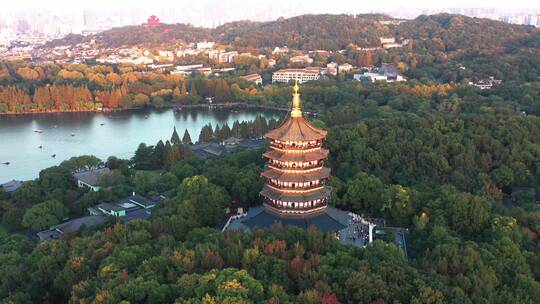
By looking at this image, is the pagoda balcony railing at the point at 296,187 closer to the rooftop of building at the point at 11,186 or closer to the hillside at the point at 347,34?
the rooftop of building at the point at 11,186

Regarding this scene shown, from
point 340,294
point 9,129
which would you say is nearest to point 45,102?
point 9,129

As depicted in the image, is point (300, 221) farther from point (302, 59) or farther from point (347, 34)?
point (347, 34)

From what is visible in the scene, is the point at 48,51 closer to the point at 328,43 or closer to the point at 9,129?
the point at 328,43

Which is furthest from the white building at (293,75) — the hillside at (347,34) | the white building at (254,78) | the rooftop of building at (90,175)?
the rooftop of building at (90,175)

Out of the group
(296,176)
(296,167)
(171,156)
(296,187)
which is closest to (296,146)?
(296,167)

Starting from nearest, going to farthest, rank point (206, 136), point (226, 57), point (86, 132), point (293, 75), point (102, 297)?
point (102, 297) → point (206, 136) → point (86, 132) → point (293, 75) → point (226, 57)

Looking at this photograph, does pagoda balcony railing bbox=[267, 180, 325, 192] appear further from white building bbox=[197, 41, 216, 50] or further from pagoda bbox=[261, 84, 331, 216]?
white building bbox=[197, 41, 216, 50]
